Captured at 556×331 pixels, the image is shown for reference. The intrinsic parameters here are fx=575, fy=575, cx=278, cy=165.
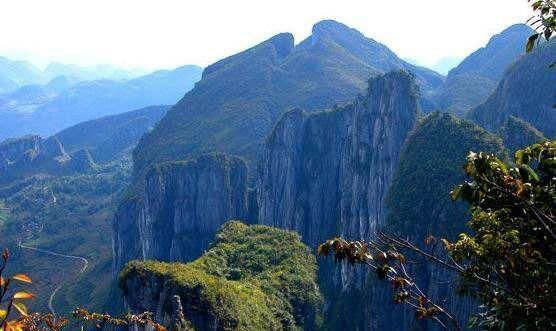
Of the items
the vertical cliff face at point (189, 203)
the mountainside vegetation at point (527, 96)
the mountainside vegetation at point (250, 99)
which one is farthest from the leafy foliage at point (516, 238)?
the mountainside vegetation at point (250, 99)

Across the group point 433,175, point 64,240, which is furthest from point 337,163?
point 64,240

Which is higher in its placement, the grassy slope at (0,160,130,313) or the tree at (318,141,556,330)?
the tree at (318,141,556,330)

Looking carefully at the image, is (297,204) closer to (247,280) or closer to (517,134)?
(517,134)

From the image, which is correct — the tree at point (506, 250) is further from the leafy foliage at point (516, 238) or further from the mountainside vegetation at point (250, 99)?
the mountainside vegetation at point (250, 99)

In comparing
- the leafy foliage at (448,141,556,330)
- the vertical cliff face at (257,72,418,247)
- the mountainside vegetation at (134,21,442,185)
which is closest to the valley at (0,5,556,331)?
the leafy foliage at (448,141,556,330)

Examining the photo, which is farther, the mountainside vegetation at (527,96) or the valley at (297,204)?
the mountainside vegetation at (527,96)

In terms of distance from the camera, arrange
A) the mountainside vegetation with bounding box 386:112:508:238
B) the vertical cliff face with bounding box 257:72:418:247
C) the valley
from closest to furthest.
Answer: the valley, the mountainside vegetation with bounding box 386:112:508:238, the vertical cliff face with bounding box 257:72:418:247

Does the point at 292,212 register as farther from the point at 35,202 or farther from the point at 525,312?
the point at 35,202

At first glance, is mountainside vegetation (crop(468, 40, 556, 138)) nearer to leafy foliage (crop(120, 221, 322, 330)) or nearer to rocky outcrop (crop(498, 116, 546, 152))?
rocky outcrop (crop(498, 116, 546, 152))

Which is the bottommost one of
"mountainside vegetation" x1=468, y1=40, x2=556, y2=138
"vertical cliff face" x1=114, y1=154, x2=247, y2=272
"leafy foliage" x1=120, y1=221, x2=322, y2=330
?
"vertical cliff face" x1=114, y1=154, x2=247, y2=272
